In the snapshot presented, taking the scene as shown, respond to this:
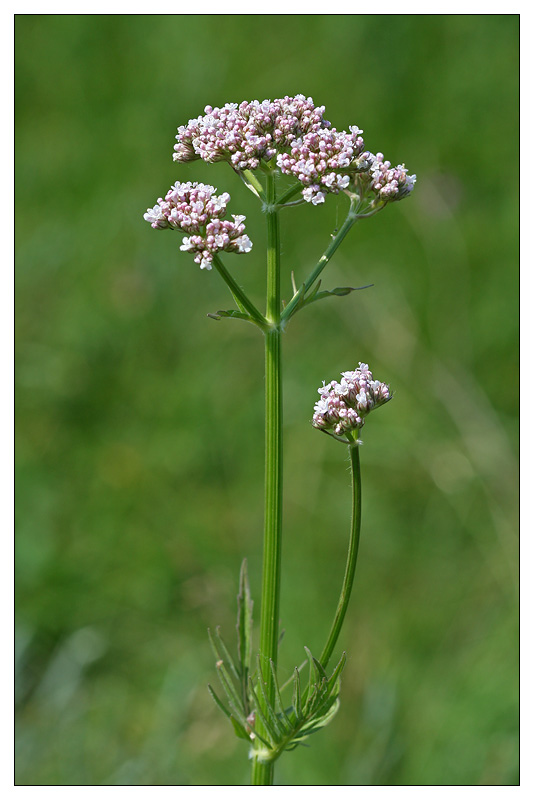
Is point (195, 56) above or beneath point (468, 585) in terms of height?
above

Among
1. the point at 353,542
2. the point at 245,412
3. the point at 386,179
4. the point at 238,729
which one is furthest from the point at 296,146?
the point at 245,412

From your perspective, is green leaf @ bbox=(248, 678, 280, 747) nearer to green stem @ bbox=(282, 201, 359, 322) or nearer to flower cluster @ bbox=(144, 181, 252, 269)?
green stem @ bbox=(282, 201, 359, 322)

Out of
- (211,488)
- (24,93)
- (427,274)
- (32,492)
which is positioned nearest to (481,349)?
(427,274)

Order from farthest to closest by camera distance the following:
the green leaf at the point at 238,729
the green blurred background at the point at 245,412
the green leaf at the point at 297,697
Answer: the green blurred background at the point at 245,412 → the green leaf at the point at 238,729 → the green leaf at the point at 297,697

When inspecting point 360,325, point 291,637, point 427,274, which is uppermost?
point 427,274

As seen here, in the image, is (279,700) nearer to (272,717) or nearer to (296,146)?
(272,717)

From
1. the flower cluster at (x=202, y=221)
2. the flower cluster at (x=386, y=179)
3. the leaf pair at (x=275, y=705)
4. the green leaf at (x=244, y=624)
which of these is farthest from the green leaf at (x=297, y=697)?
the flower cluster at (x=386, y=179)

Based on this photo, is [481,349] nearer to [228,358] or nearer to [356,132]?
[228,358]

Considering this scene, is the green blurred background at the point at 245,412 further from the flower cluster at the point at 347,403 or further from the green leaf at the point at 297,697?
the flower cluster at the point at 347,403
